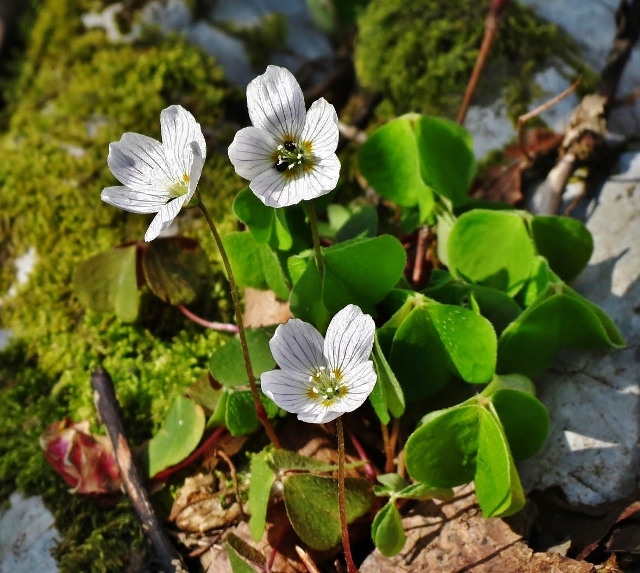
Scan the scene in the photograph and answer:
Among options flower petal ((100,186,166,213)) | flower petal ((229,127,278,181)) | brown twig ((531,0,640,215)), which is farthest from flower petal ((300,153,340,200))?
brown twig ((531,0,640,215))

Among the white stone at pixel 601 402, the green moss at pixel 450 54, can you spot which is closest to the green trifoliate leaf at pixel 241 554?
the white stone at pixel 601 402

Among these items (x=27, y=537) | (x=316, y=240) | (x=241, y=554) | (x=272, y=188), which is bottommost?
(x=27, y=537)

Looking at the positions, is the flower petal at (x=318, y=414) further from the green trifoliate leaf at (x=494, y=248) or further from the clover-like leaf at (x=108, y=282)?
the clover-like leaf at (x=108, y=282)

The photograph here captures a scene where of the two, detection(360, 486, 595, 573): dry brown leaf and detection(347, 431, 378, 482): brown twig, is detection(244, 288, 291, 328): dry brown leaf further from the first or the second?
detection(360, 486, 595, 573): dry brown leaf

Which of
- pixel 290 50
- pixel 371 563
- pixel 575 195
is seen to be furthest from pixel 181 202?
pixel 290 50

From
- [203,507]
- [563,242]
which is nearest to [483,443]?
[563,242]

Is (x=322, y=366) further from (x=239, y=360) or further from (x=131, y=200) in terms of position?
(x=131, y=200)

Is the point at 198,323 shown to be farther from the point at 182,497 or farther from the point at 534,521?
the point at 534,521

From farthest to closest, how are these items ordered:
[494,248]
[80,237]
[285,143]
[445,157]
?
[80,237]
[445,157]
[494,248]
[285,143]
